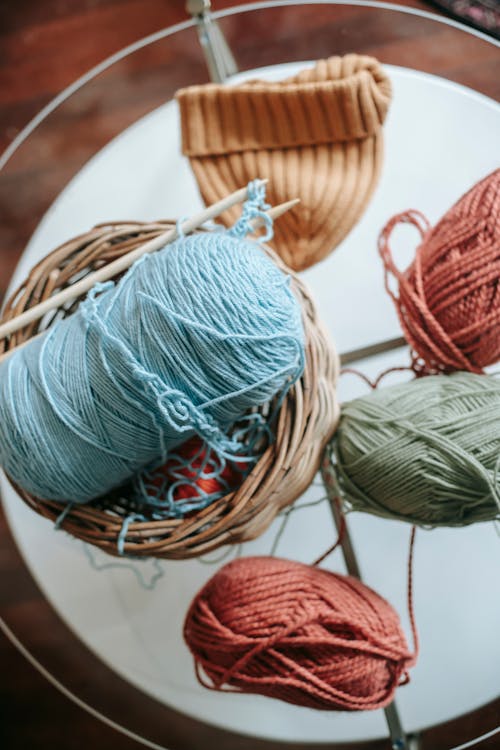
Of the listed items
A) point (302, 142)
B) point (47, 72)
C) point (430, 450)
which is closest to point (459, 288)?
point (430, 450)

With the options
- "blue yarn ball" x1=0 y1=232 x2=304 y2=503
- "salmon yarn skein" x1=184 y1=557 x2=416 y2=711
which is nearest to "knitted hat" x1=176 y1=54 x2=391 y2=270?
"blue yarn ball" x1=0 y1=232 x2=304 y2=503

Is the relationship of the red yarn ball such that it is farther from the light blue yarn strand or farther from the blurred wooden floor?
the blurred wooden floor

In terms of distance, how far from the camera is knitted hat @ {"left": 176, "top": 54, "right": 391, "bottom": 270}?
74 centimetres

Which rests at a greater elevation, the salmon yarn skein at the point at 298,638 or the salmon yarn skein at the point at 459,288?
the salmon yarn skein at the point at 459,288

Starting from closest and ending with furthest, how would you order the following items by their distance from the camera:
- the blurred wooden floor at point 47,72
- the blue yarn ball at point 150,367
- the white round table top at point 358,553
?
the blue yarn ball at point 150,367 → the white round table top at point 358,553 → the blurred wooden floor at point 47,72

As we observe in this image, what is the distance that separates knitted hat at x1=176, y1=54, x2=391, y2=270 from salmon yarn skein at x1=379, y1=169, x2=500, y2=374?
10cm

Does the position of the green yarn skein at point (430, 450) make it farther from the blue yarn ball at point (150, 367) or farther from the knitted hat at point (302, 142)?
the knitted hat at point (302, 142)

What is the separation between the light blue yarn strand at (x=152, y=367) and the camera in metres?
0.56

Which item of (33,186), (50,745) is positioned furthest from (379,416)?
(50,745)

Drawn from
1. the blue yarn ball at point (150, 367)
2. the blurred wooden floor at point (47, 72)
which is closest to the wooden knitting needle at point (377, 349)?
the blue yarn ball at point (150, 367)

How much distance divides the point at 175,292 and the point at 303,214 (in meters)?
0.22

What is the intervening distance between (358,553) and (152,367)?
1.03ft

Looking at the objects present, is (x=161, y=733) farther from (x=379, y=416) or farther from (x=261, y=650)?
(x=379, y=416)

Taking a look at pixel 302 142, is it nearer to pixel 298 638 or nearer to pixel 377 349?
pixel 377 349
